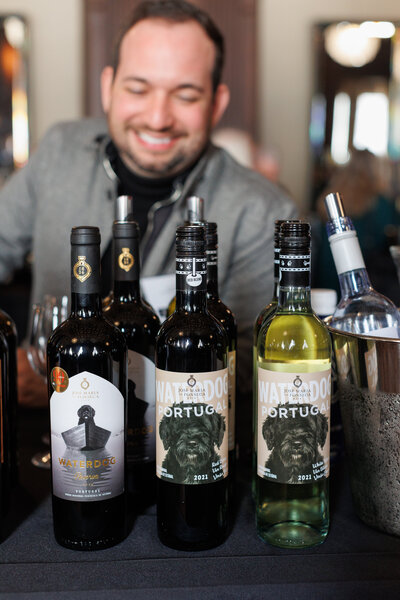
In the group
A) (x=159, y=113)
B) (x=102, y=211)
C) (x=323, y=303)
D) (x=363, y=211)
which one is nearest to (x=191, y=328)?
(x=323, y=303)

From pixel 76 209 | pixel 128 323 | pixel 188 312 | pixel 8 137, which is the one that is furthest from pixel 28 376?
pixel 8 137

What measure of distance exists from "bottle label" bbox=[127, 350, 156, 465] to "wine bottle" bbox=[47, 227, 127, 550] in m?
0.06

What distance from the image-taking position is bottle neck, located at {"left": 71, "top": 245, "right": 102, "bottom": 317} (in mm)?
664

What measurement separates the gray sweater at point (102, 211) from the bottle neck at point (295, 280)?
84 centimetres

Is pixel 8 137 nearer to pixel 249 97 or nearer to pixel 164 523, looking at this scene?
pixel 249 97

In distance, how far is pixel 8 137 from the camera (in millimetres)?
3973

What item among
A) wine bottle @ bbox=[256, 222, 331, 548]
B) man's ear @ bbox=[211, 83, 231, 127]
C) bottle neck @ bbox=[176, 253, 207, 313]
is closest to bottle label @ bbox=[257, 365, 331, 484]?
wine bottle @ bbox=[256, 222, 331, 548]

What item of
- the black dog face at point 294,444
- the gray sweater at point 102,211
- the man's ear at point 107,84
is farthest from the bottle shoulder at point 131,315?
the man's ear at point 107,84

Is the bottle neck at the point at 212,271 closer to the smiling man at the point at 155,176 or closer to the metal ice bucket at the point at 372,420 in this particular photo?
the metal ice bucket at the point at 372,420

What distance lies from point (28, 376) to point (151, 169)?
0.67 m

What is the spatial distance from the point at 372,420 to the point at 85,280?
0.35m

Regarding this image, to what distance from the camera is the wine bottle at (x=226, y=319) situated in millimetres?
755

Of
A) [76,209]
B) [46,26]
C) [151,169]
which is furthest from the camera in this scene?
[46,26]

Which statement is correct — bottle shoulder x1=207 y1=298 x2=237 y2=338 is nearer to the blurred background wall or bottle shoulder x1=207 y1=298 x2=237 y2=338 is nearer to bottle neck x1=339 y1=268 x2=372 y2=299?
bottle neck x1=339 y1=268 x2=372 y2=299
